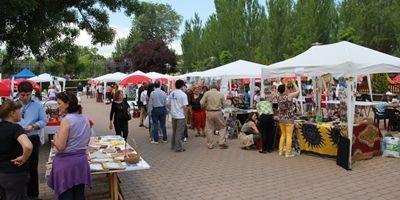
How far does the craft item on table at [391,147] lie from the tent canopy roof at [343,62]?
4.94 ft

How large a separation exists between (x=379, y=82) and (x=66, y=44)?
19440 millimetres

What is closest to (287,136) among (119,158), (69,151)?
(119,158)

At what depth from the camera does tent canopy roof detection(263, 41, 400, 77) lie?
8.06 metres

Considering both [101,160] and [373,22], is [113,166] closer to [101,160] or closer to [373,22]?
[101,160]

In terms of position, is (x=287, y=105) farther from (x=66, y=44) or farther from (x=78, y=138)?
(x=78, y=138)

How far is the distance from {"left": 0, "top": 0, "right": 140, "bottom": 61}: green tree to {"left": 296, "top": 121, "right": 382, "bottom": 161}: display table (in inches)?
188

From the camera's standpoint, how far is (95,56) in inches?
3893

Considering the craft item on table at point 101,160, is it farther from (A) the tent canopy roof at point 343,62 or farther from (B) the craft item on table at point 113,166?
(A) the tent canopy roof at point 343,62

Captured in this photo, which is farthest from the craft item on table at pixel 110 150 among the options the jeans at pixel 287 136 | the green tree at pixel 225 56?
the green tree at pixel 225 56

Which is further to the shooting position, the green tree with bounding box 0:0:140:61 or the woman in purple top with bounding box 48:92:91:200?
the green tree with bounding box 0:0:140:61

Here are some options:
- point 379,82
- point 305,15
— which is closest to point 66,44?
point 379,82

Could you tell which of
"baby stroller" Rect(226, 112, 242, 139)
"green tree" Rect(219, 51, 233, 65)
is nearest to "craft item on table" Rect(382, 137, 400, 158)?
"baby stroller" Rect(226, 112, 242, 139)

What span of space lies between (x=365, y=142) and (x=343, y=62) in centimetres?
183

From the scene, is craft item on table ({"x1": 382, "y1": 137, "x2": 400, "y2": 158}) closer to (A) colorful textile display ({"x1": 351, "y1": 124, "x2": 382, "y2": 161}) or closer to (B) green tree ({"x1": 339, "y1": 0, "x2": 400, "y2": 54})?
(A) colorful textile display ({"x1": 351, "y1": 124, "x2": 382, "y2": 161})
